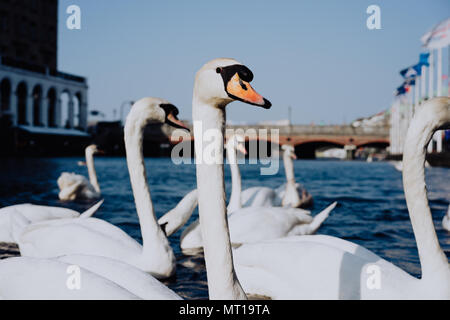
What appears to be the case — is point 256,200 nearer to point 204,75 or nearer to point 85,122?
point 204,75

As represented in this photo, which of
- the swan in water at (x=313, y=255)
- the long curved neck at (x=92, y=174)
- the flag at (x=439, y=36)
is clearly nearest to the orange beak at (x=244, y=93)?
the swan in water at (x=313, y=255)

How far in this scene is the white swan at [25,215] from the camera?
222 inches

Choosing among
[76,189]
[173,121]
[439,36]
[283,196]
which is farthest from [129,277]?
[439,36]

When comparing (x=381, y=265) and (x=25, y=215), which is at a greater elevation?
(x=381, y=265)

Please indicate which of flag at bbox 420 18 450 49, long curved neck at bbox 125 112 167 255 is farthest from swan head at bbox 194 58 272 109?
flag at bbox 420 18 450 49

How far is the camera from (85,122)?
54781 mm

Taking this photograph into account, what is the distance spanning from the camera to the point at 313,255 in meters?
3.39

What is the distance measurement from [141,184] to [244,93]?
2.68 metres

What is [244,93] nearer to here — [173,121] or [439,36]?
[173,121]

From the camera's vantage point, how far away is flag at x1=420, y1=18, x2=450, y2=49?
93.5ft

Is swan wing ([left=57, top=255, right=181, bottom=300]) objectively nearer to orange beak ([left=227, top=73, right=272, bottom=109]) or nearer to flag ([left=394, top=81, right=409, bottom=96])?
orange beak ([left=227, top=73, right=272, bottom=109])

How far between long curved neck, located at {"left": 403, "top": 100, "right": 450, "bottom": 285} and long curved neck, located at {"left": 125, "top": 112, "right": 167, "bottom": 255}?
200cm

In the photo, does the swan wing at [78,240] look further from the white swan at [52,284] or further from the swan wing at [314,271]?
the white swan at [52,284]

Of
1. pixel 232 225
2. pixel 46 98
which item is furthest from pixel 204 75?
pixel 46 98
